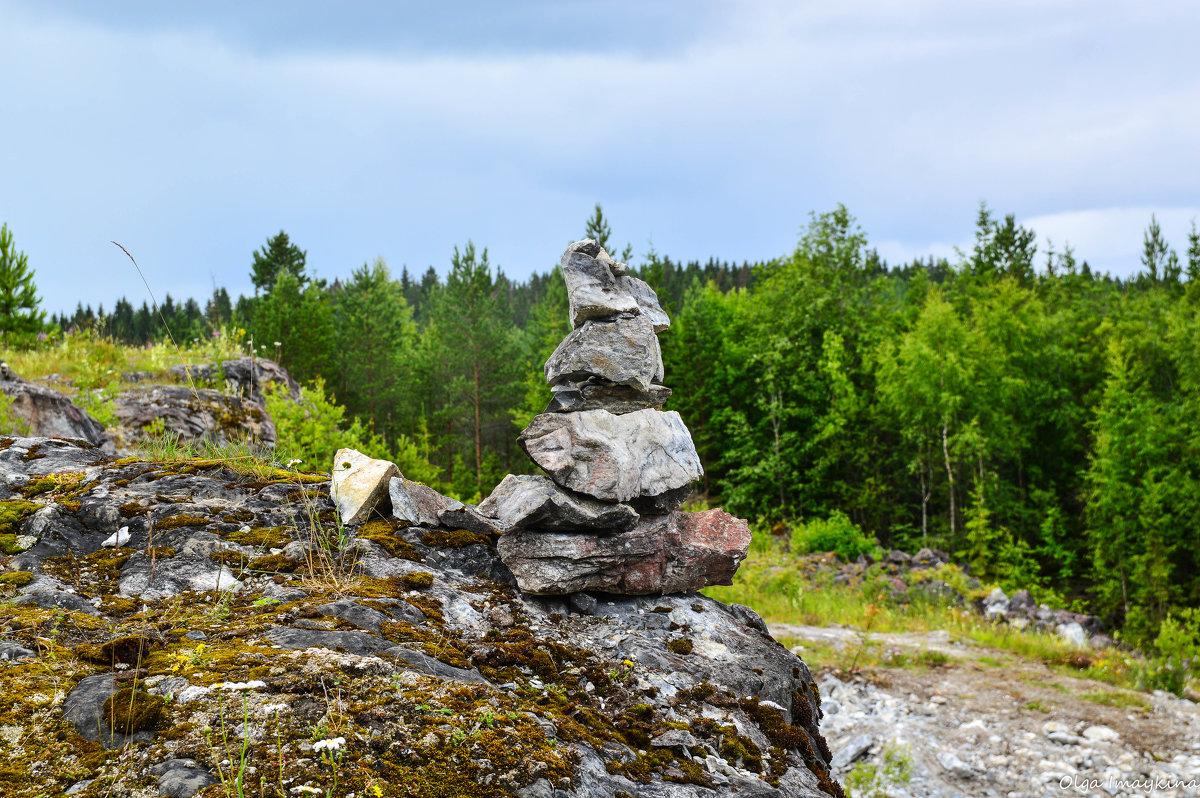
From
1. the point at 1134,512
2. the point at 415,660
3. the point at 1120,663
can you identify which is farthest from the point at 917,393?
the point at 415,660

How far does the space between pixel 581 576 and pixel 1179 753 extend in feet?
29.5

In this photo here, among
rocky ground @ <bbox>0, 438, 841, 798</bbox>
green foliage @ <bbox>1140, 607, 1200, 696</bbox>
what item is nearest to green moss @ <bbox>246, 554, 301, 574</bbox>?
rocky ground @ <bbox>0, 438, 841, 798</bbox>

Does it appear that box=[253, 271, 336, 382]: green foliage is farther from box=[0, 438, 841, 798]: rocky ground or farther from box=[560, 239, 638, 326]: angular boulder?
box=[560, 239, 638, 326]: angular boulder

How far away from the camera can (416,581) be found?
4.06m

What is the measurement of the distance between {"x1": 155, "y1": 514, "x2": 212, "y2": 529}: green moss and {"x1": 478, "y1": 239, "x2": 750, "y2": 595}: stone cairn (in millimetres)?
1774

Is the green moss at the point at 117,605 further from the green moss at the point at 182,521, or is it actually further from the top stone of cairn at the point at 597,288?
the top stone of cairn at the point at 597,288

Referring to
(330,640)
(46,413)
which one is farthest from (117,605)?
(46,413)

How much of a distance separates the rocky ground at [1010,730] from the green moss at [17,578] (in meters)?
8.49

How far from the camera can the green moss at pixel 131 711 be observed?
7.44ft

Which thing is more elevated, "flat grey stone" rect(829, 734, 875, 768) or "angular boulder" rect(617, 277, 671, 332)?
"angular boulder" rect(617, 277, 671, 332)

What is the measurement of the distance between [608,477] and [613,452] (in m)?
0.19

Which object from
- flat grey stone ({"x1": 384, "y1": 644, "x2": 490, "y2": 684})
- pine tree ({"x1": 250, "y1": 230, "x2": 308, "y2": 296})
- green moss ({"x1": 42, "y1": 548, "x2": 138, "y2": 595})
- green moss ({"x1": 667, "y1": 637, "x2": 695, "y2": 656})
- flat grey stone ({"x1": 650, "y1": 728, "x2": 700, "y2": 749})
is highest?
pine tree ({"x1": 250, "y1": 230, "x2": 308, "y2": 296})

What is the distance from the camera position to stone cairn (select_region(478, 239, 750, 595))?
447 centimetres

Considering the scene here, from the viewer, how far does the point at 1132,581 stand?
2531 cm
